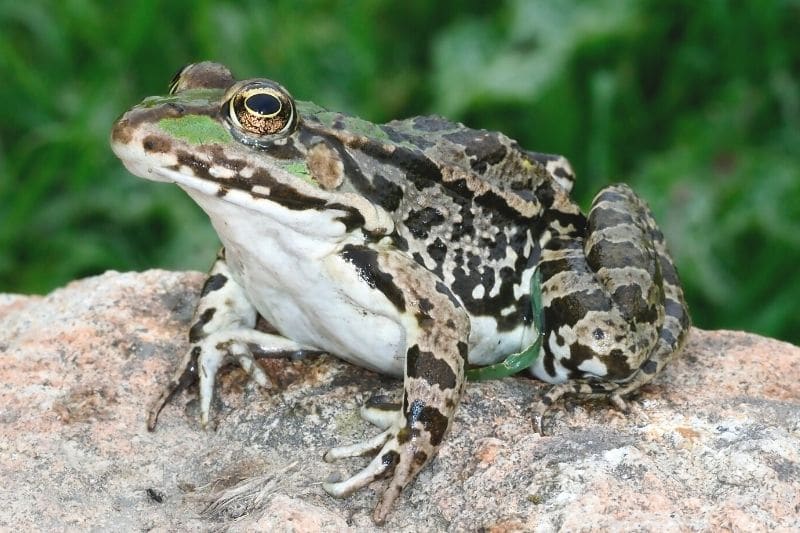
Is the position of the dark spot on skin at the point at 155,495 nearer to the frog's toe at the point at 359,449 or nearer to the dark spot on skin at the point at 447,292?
the frog's toe at the point at 359,449

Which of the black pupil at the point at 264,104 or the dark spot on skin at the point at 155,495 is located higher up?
the black pupil at the point at 264,104

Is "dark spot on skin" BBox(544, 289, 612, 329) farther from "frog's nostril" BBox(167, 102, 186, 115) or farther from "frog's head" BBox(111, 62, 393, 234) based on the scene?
"frog's nostril" BBox(167, 102, 186, 115)

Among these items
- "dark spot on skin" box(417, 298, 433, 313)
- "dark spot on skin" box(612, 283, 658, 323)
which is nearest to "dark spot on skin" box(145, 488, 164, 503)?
"dark spot on skin" box(417, 298, 433, 313)

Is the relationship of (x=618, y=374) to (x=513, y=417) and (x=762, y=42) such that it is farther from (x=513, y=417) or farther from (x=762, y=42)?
(x=762, y=42)

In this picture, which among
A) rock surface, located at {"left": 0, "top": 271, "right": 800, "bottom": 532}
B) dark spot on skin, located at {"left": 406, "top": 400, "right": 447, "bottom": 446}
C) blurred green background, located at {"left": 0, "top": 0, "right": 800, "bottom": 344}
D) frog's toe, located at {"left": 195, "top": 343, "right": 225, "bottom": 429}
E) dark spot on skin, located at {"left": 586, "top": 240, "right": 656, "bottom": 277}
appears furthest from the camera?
blurred green background, located at {"left": 0, "top": 0, "right": 800, "bottom": 344}

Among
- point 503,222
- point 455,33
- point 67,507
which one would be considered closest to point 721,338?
point 503,222

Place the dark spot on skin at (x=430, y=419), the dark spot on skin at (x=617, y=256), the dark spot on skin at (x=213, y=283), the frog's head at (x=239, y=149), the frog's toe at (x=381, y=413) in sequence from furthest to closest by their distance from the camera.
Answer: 1. the dark spot on skin at (x=213, y=283)
2. the dark spot on skin at (x=617, y=256)
3. the frog's toe at (x=381, y=413)
4. the dark spot on skin at (x=430, y=419)
5. the frog's head at (x=239, y=149)

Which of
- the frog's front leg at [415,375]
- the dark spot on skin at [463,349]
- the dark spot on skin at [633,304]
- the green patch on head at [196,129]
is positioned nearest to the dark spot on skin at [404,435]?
the frog's front leg at [415,375]
